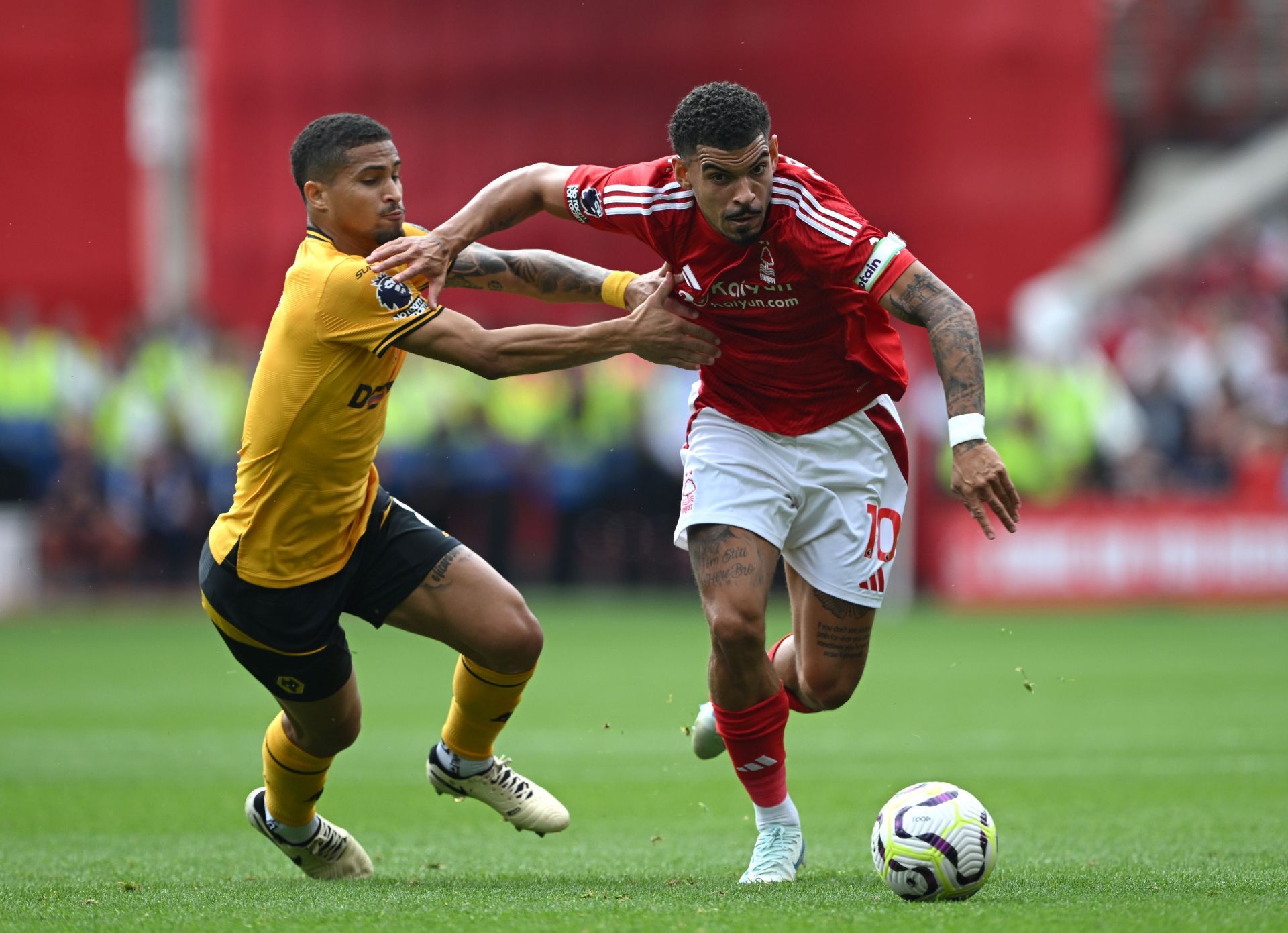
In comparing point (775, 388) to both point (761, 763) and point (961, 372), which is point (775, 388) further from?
point (761, 763)

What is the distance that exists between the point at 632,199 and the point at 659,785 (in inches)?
147

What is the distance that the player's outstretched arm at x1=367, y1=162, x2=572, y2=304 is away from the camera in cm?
607

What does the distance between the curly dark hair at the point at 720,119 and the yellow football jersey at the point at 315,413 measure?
3.30 feet

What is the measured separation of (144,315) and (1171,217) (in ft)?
47.2

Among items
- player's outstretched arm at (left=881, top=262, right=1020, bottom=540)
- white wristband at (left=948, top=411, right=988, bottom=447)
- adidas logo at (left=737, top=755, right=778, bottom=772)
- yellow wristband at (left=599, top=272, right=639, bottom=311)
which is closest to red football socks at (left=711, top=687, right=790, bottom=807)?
adidas logo at (left=737, top=755, right=778, bottom=772)

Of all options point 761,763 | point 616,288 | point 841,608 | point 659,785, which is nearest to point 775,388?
point 616,288

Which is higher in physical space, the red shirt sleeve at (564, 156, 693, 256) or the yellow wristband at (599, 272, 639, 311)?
the red shirt sleeve at (564, 156, 693, 256)

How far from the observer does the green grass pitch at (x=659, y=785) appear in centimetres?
549

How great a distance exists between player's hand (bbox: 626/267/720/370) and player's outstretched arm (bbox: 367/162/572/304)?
616 mm

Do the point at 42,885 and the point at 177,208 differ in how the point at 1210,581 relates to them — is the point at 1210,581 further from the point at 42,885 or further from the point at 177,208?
the point at 177,208

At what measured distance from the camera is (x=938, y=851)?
556 centimetres

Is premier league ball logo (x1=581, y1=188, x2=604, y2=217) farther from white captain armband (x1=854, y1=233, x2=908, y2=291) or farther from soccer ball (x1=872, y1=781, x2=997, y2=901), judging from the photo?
soccer ball (x1=872, y1=781, x2=997, y2=901)

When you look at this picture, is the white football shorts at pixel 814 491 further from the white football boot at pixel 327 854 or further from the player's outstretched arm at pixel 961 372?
the white football boot at pixel 327 854

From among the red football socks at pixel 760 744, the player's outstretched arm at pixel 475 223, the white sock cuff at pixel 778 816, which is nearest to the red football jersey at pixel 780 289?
the player's outstretched arm at pixel 475 223
